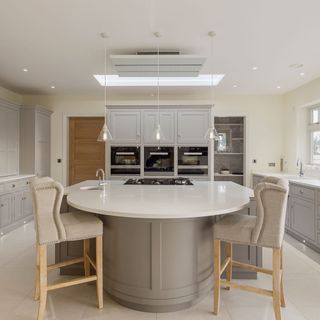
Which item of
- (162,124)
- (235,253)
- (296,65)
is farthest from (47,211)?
(296,65)

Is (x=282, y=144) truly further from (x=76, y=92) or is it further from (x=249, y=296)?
(x=76, y=92)

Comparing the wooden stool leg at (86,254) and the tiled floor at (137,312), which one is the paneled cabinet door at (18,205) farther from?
the wooden stool leg at (86,254)

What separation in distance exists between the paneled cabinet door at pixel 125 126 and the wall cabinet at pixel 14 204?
74.6 inches

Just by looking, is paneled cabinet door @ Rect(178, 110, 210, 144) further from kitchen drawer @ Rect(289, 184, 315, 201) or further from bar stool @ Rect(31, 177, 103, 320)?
bar stool @ Rect(31, 177, 103, 320)

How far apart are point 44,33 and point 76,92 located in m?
2.65

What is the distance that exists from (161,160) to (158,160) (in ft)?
0.20

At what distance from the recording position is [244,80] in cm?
471

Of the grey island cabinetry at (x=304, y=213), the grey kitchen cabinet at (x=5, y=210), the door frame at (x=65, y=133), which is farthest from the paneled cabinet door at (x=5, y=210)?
the grey island cabinetry at (x=304, y=213)

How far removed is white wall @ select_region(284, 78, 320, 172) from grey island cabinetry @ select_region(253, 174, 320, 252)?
1.39 m

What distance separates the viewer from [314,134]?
16.6ft

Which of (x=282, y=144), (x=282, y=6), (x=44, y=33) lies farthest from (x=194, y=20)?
(x=282, y=144)

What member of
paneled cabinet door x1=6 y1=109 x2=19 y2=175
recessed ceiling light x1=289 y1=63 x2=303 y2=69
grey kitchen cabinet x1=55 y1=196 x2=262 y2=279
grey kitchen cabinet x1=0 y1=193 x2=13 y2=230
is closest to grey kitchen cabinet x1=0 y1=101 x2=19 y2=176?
paneled cabinet door x1=6 y1=109 x2=19 y2=175

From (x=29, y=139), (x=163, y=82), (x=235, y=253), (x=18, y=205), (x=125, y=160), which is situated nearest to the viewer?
(x=235, y=253)

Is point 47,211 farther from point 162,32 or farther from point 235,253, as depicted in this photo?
point 162,32
